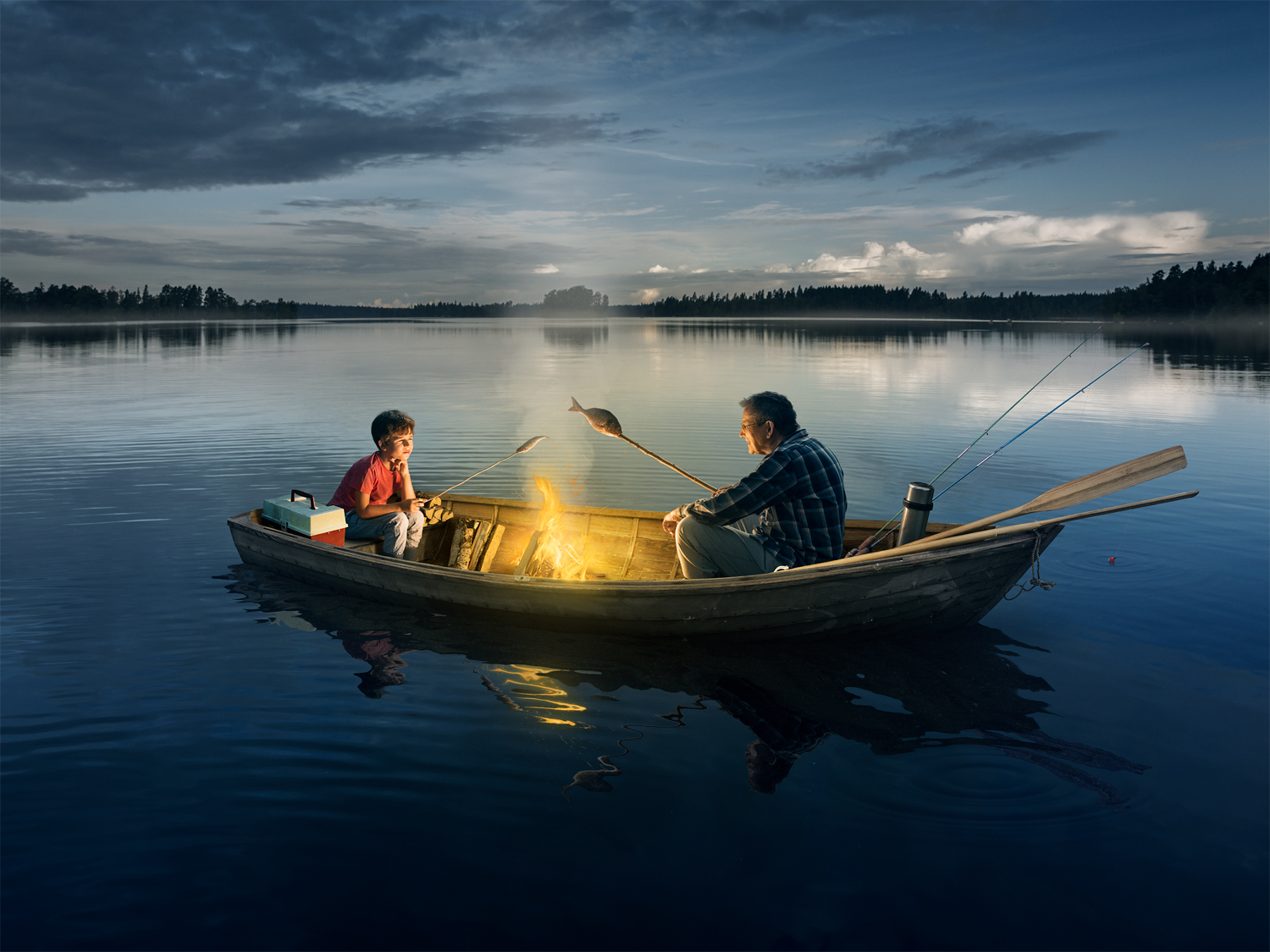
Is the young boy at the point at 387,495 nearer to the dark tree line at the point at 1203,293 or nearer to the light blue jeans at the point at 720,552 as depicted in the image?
the light blue jeans at the point at 720,552

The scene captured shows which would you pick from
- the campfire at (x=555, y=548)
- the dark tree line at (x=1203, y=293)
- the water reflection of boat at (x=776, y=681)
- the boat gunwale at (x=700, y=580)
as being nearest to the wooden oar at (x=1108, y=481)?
the boat gunwale at (x=700, y=580)

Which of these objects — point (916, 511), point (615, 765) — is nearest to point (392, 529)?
point (615, 765)

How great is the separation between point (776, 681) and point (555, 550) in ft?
10.1

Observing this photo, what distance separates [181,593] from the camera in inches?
310

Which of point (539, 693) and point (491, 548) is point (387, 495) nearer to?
point (491, 548)

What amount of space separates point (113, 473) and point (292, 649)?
353 inches

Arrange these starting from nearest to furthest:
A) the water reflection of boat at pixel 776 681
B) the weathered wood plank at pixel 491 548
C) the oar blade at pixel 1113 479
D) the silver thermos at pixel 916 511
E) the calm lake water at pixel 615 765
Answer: the calm lake water at pixel 615 765 < the water reflection of boat at pixel 776 681 < the oar blade at pixel 1113 479 < the silver thermos at pixel 916 511 < the weathered wood plank at pixel 491 548

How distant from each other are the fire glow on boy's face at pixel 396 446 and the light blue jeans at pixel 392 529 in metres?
0.67

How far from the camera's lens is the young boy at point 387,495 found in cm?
796

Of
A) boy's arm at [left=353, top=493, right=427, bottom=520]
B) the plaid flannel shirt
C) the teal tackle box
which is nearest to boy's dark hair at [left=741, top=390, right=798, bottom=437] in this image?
the plaid flannel shirt

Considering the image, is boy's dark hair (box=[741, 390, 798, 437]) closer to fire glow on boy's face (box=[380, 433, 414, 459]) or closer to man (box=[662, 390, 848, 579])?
man (box=[662, 390, 848, 579])

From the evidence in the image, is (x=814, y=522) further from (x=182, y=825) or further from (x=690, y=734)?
(x=182, y=825)

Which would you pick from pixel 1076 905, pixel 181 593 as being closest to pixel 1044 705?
pixel 1076 905

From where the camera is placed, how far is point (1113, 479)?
5641mm
